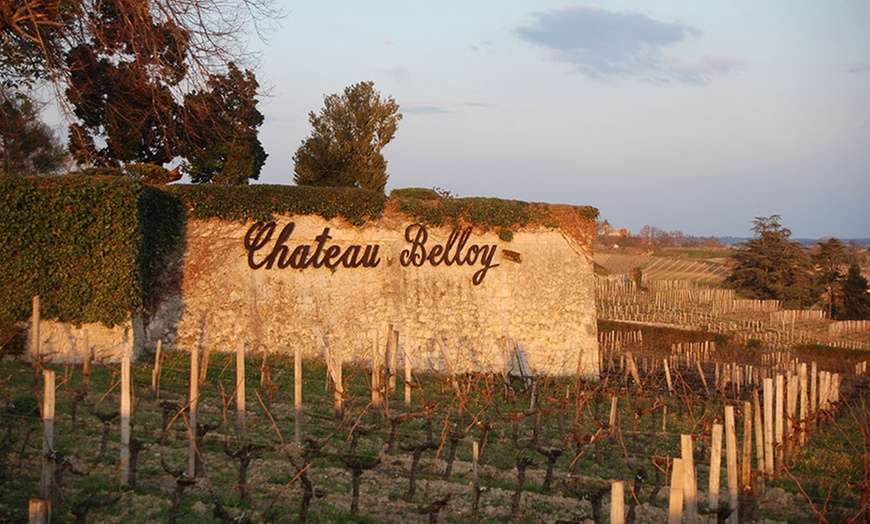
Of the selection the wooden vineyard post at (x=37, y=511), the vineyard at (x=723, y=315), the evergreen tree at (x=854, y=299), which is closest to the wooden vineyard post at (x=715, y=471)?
the wooden vineyard post at (x=37, y=511)

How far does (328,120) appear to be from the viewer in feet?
90.1

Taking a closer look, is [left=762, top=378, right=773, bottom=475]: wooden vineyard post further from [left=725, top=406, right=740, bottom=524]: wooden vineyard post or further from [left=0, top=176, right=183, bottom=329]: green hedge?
[left=0, top=176, right=183, bottom=329]: green hedge

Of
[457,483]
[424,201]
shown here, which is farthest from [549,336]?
[457,483]

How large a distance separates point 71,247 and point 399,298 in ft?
21.5

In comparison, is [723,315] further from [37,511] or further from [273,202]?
[37,511]

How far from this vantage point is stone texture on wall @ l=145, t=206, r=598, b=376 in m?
15.9

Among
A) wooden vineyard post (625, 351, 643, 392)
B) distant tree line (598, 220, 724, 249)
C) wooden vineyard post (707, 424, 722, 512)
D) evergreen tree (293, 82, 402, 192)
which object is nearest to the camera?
wooden vineyard post (707, 424, 722, 512)

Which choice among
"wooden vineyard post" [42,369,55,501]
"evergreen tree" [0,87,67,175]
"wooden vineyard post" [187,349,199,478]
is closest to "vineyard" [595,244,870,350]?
"evergreen tree" [0,87,67,175]

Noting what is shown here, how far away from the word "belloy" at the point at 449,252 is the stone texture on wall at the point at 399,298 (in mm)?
35

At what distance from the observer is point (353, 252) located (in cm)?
1673

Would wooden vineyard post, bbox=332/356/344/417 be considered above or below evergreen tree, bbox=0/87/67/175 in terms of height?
below

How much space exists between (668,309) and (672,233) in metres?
86.6

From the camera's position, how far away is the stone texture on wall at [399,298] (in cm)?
1585

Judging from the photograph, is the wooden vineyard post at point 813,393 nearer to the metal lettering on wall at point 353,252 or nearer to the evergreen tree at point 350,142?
the metal lettering on wall at point 353,252
